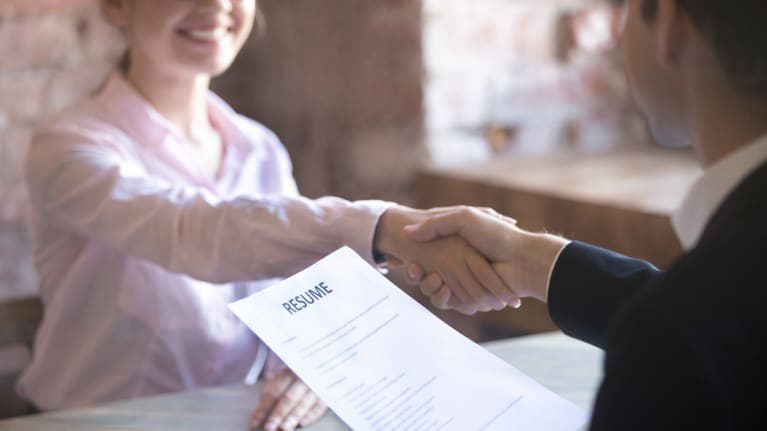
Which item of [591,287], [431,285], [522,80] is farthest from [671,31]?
[522,80]

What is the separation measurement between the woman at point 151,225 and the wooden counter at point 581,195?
554mm

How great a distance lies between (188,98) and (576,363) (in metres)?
0.62

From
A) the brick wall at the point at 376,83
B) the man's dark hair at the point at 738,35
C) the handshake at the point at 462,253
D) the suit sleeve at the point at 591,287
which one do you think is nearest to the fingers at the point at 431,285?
the handshake at the point at 462,253

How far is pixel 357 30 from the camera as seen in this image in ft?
6.59

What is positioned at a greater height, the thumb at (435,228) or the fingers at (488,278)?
the thumb at (435,228)

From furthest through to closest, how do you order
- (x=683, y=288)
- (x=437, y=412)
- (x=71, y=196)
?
(x=71, y=196) < (x=437, y=412) < (x=683, y=288)

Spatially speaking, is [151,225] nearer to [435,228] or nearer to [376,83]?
[435,228]

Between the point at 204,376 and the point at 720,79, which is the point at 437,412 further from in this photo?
the point at 204,376

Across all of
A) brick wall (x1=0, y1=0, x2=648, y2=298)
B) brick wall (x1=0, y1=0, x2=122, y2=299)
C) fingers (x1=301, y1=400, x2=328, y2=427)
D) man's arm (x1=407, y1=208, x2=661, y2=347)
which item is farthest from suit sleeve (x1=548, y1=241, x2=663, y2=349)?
brick wall (x1=0, y1=0, x2=122, y2=299)

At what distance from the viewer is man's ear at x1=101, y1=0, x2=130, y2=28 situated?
1.15 meters

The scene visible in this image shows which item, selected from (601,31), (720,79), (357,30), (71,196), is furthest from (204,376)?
(601,31)

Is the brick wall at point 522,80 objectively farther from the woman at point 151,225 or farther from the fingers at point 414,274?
the fingers at point 414,274

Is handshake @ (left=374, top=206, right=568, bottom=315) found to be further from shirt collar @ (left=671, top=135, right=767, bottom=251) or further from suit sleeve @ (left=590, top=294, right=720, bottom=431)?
suit sleeve @ (left=590, top=294, right=720, bottom=431)

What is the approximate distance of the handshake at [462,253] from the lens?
0.87 m
